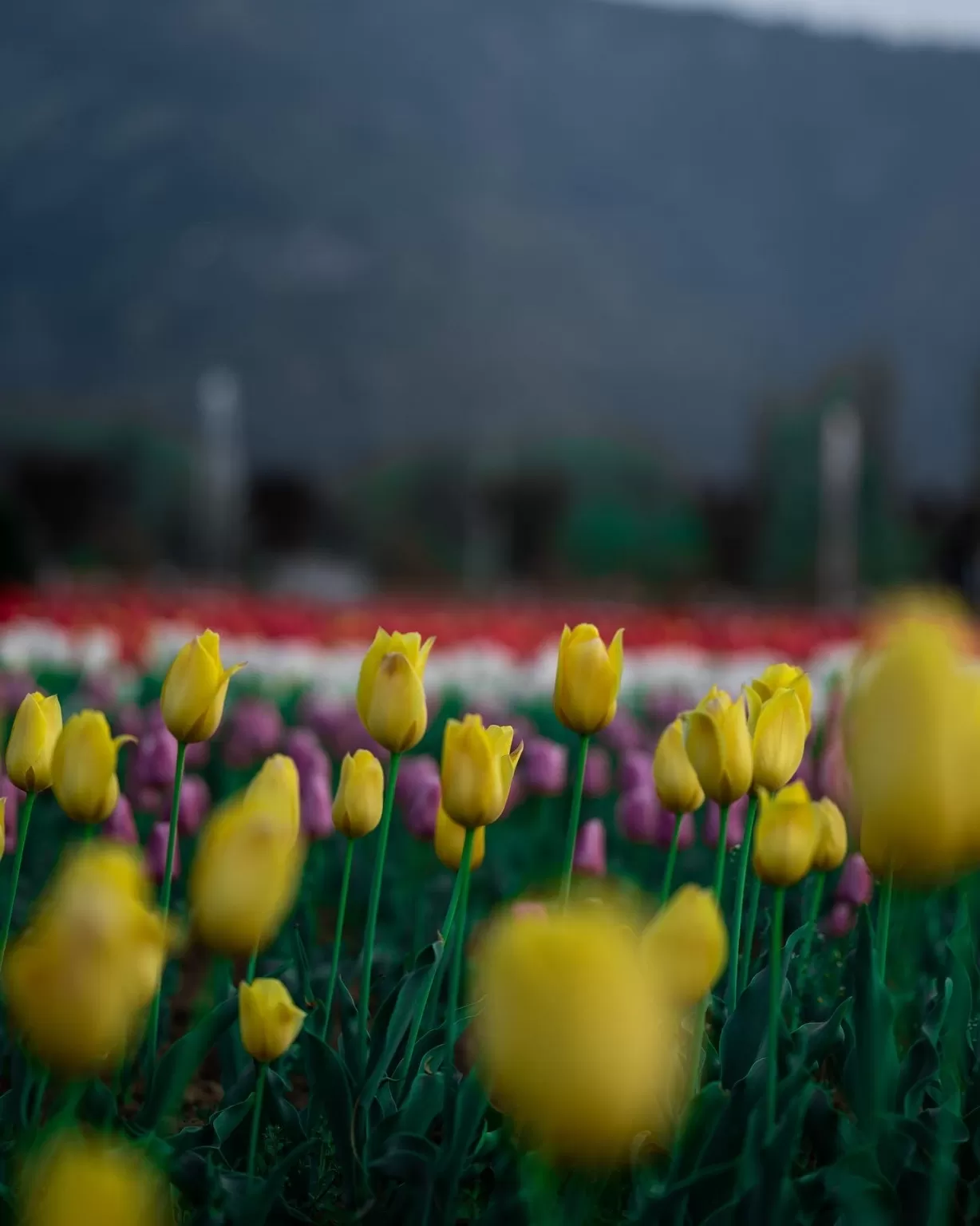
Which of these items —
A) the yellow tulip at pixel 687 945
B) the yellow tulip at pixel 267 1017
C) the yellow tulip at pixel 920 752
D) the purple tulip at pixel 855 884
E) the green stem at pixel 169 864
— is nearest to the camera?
the yellow tulip at pixel 920 752

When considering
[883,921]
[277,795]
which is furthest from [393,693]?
[883,921]

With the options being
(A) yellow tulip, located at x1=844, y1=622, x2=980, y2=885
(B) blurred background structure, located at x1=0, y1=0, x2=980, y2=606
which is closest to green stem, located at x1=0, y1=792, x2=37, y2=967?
(A) yellow tulip, located at x1=844, y1=622, x2=980, y2=885

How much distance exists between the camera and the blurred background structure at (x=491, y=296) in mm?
42875

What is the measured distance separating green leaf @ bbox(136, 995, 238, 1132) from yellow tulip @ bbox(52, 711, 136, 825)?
21 centimetres

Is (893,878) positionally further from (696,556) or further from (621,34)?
(621,34)

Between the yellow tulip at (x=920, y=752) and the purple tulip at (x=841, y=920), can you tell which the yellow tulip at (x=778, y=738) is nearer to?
the yellow tulip at (x=920, y=752)

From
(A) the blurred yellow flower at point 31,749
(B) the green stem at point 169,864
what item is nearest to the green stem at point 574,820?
(B) the green stem at point 169,864

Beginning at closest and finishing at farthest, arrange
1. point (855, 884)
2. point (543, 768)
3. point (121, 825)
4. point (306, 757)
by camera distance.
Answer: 1. point (855, 884)
2. point (121, 825)
3. point (306, 757)
4. point (543, 768)

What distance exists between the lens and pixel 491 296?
96.9 m

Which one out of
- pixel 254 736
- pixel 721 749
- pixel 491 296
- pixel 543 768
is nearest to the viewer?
pixel 721 749

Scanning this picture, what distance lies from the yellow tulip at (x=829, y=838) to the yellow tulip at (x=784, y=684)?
99 mm

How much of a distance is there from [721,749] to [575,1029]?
0.56 metres

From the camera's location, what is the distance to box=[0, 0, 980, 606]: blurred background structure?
141 feet

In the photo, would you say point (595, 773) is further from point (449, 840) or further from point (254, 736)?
point (449, 840)
